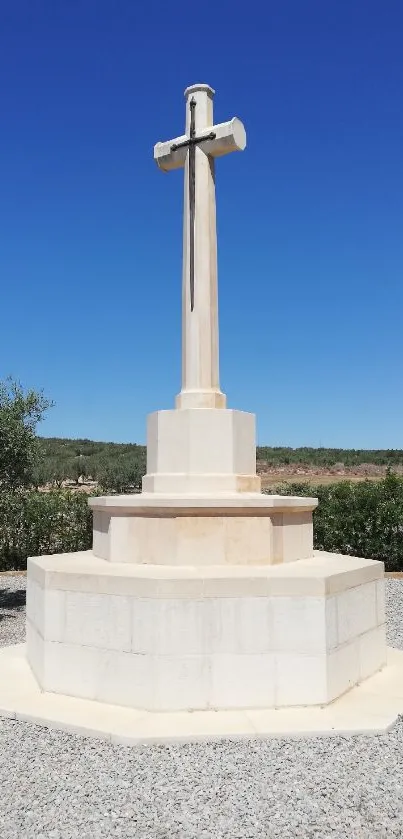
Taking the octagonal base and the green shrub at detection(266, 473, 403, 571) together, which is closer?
the octagonal base

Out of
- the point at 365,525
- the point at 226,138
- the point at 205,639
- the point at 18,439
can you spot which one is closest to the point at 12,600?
the point at 18,439

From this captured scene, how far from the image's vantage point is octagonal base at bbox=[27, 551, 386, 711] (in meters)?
5.42

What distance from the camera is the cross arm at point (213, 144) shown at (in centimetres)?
740

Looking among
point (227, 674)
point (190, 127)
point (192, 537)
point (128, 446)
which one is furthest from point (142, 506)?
point (128, 446)

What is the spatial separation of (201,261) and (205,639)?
4.16 metres

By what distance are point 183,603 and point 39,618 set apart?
1.75 metres

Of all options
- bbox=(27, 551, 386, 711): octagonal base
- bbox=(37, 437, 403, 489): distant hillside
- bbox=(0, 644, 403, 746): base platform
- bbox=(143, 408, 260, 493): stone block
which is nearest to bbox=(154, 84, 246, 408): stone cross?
bbox=(143, 408, 260, 493): stone block

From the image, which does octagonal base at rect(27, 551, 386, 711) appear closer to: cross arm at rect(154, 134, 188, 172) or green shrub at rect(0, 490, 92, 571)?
cross arm at rect(154, 134, 188, 172)

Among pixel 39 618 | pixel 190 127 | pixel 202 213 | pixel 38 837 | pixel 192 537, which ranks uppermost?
pixel 190 127

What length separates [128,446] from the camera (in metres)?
70.2

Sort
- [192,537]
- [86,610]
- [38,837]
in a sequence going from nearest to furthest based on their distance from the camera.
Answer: [38,837]
[86,610]
[192,537]

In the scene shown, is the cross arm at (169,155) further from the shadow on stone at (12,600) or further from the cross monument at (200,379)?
the shadow on stone at (12,600)

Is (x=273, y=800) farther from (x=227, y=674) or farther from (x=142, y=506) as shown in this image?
(x=142, y=506)

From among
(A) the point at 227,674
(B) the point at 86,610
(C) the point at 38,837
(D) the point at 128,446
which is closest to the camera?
(C) the point at 38,837
